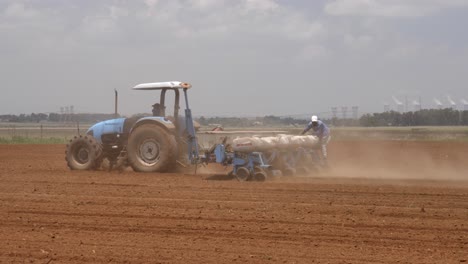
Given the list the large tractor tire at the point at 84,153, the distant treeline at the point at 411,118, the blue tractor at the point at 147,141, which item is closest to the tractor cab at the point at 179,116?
the blue tractor at the point at 147,141

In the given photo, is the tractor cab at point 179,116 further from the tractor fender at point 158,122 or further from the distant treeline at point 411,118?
the distant treeline at point 411,118

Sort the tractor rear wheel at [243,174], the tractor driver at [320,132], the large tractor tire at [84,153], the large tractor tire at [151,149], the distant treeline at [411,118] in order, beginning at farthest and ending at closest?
the distant treeline at [411,118] → the tractor driver at [320,132] → the large tractor tire at [84,153] → the large tractor tire at [151,149] → the tractor rear wheel at [243,174]

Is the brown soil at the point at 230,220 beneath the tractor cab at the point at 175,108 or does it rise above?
beneath

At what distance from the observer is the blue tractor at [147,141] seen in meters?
16.0

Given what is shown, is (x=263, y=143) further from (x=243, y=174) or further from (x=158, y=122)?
(x=158, y=122)

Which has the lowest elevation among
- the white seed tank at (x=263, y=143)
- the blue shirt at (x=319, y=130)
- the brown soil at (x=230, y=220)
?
the brown soil at (x=230, y=220)

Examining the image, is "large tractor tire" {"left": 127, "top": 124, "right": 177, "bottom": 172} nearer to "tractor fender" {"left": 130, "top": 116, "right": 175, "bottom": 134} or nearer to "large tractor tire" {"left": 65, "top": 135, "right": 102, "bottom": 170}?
"tractor fender" {"left": 130, "top": 116, "right": 175, "bottom": 134}

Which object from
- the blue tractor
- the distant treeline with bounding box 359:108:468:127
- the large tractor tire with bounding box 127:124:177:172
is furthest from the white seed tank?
the distant treeline with bounding box 359:108:468:127

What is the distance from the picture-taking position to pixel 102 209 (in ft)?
34.5

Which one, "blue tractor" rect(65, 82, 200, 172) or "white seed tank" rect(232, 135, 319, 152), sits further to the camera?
"blue tractor" rect(65, 82, 200, 172)

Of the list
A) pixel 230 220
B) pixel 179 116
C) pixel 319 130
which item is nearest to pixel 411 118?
pixel 319 130

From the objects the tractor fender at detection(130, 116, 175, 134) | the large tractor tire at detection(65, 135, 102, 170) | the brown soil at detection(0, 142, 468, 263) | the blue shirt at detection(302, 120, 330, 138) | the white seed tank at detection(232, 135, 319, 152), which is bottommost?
the brown soil at detection(0, 142, 468, 263)

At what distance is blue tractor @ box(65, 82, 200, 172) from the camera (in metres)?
16.0

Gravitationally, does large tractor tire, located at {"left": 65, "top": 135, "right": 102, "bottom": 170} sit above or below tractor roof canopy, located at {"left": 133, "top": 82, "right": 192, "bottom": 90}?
below
